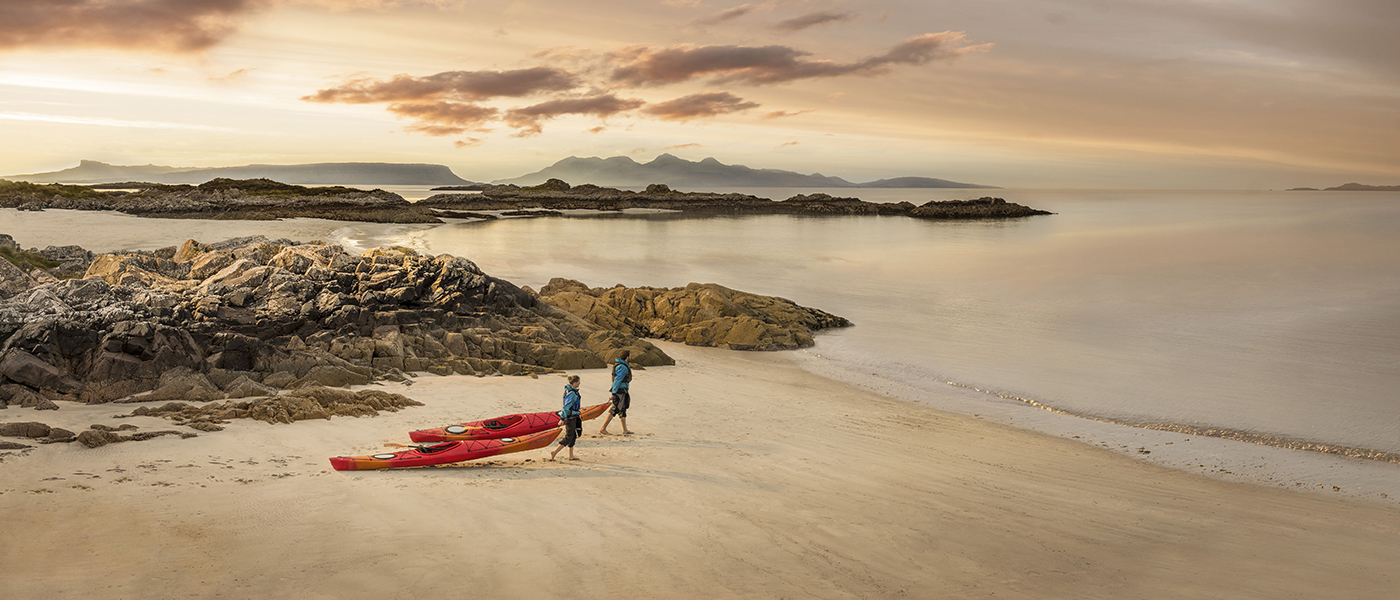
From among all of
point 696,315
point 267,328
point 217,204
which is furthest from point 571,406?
point 217,204

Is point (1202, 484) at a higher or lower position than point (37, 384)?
lower

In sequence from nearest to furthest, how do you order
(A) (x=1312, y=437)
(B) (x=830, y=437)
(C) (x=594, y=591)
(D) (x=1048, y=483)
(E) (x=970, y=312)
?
(C) (x=594, y=591) → (D) (x=1048, y=483) → (B) (x=830, y=437) → (A) (x=1312, y=437) → (E) (x=970, y=312)

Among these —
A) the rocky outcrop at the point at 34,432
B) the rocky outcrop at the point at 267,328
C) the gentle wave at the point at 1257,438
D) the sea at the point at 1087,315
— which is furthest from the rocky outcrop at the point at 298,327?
the gentle wave at the point at 1257,438

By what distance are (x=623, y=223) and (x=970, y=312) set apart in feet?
169

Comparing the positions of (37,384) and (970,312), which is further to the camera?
(970,312)

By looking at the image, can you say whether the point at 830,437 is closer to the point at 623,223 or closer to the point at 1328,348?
the point at 1328,348

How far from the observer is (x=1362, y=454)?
1137cm

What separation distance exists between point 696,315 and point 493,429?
10.1 m

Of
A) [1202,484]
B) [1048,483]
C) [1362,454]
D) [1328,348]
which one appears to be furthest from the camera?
[1328,348]

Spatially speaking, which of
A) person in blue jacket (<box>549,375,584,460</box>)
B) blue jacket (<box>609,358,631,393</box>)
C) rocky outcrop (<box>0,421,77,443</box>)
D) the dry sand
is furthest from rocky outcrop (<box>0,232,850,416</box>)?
blue jacket (<box>609,358,631,393</box>)

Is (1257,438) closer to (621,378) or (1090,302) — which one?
(621,378)

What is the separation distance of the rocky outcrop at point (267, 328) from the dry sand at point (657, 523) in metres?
1.11

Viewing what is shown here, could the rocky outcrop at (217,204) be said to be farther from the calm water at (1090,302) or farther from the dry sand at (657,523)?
the dry sand at (657,523)

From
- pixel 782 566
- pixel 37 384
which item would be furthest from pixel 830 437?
pixel 37 384
